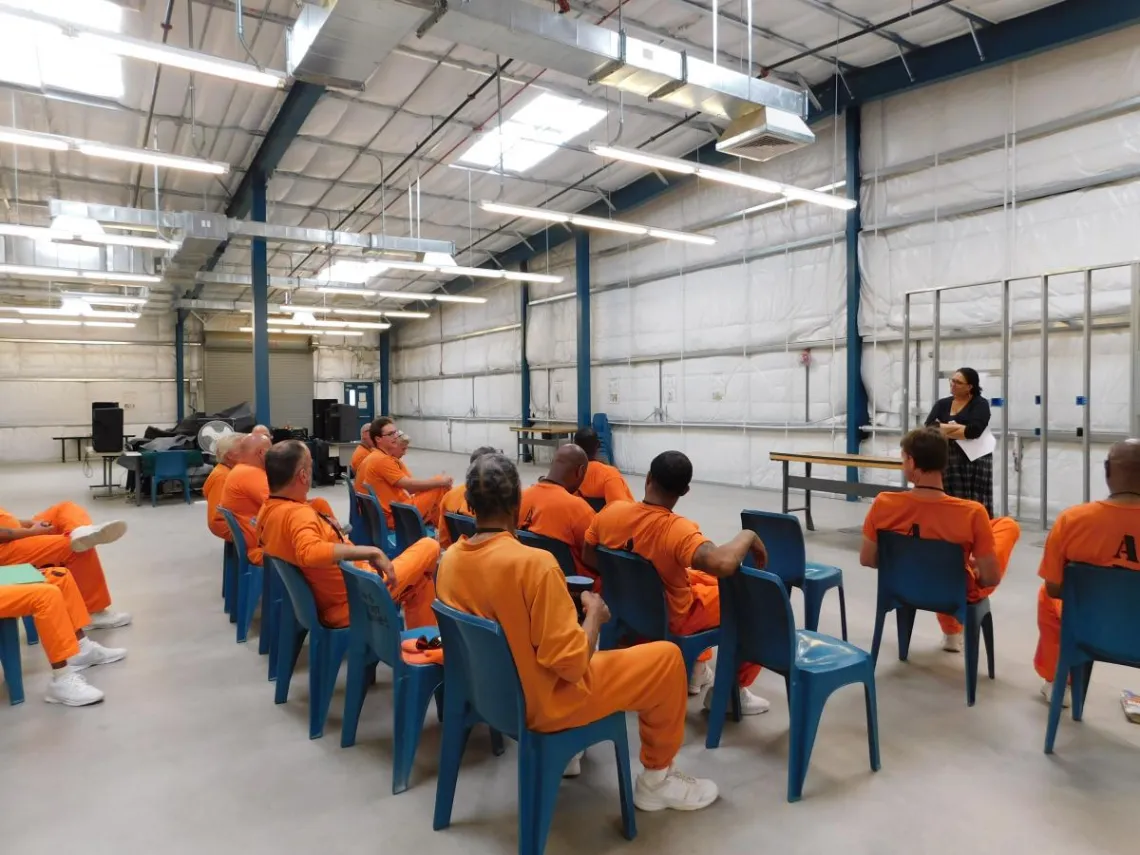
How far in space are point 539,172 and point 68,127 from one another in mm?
5596

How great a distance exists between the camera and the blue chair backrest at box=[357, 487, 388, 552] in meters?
4.25

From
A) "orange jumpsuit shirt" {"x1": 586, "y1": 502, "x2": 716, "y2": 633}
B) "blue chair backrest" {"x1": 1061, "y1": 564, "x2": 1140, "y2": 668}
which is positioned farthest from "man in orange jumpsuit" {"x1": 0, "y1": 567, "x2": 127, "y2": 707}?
"blue chair backrest" {"x1": 1061, "y1": 564, "x2": 1140, "y2": 668}

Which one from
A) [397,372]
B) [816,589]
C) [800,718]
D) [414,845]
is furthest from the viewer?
[397,372]

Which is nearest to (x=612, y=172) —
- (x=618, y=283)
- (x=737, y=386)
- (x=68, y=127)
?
(x=618, y=283)

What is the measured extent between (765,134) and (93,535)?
16.8 feet

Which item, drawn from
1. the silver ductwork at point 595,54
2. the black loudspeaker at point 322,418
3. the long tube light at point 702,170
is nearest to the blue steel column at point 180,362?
the black loudspeaker at point 322,418

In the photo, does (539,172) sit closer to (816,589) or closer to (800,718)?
(816,589)

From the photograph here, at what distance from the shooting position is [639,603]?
2.48m

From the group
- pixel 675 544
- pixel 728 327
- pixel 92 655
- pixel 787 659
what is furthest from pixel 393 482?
pixel 728 327

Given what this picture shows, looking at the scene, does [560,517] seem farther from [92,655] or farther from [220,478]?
[220,478]

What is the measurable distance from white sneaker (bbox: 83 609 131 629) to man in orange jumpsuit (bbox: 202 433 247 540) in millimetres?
659

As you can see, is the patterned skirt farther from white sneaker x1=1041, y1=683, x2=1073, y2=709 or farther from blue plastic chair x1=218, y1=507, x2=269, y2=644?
blue plastic chair x1=218, y1=507, x2=269, y2=644

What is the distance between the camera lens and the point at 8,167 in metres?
9.04

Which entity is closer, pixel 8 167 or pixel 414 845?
pixel 414 845
